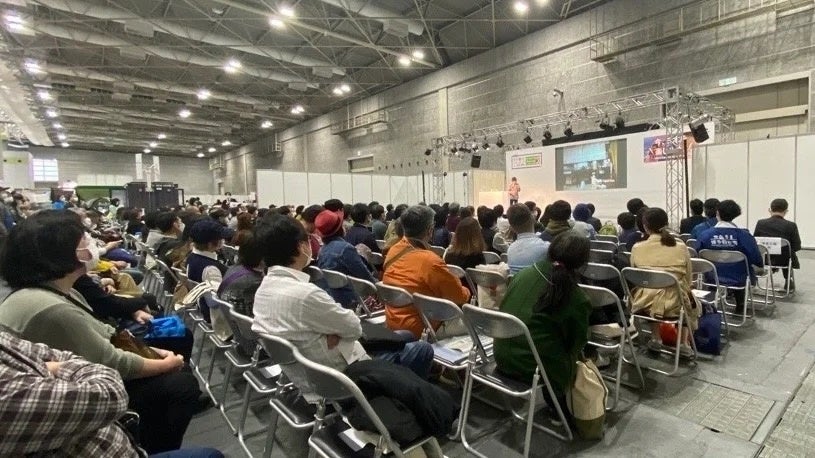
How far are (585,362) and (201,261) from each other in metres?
2.69

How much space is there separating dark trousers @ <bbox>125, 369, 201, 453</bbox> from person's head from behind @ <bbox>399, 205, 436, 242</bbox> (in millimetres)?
1494

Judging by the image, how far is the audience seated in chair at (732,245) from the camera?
371cm

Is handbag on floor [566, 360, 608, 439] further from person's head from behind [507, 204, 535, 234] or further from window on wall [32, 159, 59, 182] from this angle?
window on wall [32, 159, 59, 182]

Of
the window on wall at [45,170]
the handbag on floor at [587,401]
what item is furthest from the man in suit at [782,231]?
the window on wall at [45,170]

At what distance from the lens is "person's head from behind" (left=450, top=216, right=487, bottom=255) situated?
11.2 feet

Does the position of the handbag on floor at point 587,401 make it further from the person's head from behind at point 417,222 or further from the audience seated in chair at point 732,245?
the audience seated in chair at point 732,245

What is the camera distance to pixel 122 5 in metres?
10.1

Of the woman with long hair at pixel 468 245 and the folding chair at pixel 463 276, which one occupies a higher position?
the woman with long hair at pixel 468 245

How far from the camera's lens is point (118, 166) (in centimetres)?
2925

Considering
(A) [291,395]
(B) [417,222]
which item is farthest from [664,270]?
(A) [291,395]

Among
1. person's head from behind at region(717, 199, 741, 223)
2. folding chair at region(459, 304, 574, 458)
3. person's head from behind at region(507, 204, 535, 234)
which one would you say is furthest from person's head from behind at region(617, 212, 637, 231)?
folding chair at region(459, 304, 574, 458)

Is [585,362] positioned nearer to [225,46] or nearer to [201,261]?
[201,261]

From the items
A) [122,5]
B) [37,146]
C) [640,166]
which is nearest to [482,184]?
[640,166]

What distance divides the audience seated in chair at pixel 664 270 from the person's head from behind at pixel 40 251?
326 cm
